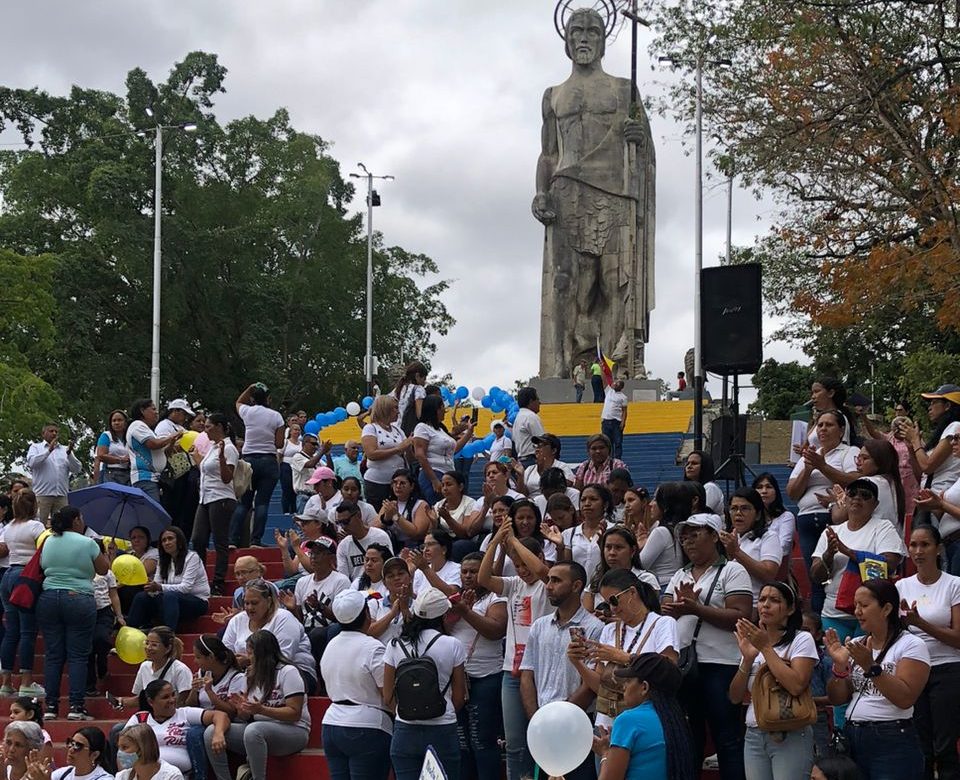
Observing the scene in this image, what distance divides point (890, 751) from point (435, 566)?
381 centimetres

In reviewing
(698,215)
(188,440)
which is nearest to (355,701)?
(188,440)

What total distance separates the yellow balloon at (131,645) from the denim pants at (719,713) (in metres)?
5.12

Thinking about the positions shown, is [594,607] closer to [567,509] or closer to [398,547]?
[567,509]

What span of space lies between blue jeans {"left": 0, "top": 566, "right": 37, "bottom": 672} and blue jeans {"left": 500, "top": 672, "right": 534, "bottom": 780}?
16.3 feet

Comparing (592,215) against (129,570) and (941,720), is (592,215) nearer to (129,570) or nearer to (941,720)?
(129,570)

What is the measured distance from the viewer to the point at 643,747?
7.20 metres

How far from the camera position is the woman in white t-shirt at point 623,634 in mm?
8133

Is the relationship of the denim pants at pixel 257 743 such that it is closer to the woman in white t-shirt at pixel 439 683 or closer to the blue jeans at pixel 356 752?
the blue jeans at pixel 356 752

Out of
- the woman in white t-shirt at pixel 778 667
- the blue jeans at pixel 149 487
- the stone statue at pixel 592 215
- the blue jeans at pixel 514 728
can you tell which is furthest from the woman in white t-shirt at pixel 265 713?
the stone statue at pixel 592 215

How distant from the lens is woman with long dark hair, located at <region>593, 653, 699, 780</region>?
7.18 m

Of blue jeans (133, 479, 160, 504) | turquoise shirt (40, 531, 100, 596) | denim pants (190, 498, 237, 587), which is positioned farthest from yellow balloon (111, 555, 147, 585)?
blue jeans (133, 479, 160, 504)

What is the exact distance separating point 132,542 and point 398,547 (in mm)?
2316

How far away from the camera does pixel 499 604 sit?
406 inches

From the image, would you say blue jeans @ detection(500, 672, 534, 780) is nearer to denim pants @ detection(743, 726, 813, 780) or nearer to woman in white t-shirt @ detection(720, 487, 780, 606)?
woman in white t-shirt @ detection(720, 487, 780, 606)
